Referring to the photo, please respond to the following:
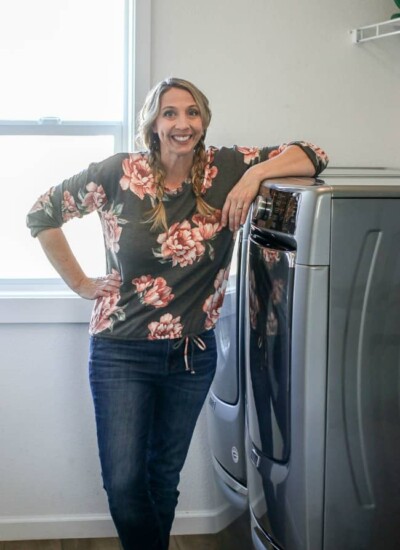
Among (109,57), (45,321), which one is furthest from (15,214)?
(109,57)

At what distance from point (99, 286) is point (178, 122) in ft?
1.57

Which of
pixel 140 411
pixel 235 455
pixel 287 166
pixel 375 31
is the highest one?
pixel 375 31

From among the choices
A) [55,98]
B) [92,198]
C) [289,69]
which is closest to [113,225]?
[92,198]

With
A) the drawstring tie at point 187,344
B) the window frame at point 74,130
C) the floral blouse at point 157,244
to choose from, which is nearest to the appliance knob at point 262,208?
the floral blouse at point 157,244

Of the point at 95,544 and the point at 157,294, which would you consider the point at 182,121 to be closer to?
the point at 157,294

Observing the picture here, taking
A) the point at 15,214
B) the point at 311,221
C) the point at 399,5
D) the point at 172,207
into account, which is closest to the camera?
the point at 311,221

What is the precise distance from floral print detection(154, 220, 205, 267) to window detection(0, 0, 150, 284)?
0.67 metres

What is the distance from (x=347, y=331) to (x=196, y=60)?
122 cm

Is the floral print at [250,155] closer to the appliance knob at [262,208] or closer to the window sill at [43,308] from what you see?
the appliance knob at [262,208]

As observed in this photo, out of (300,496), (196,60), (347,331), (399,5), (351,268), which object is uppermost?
(399,5)

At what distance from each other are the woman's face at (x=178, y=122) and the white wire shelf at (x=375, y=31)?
0.74m

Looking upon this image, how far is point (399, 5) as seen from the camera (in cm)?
245

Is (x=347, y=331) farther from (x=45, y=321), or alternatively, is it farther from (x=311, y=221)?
(x=45, y=321)

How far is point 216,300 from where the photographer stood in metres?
2.06
